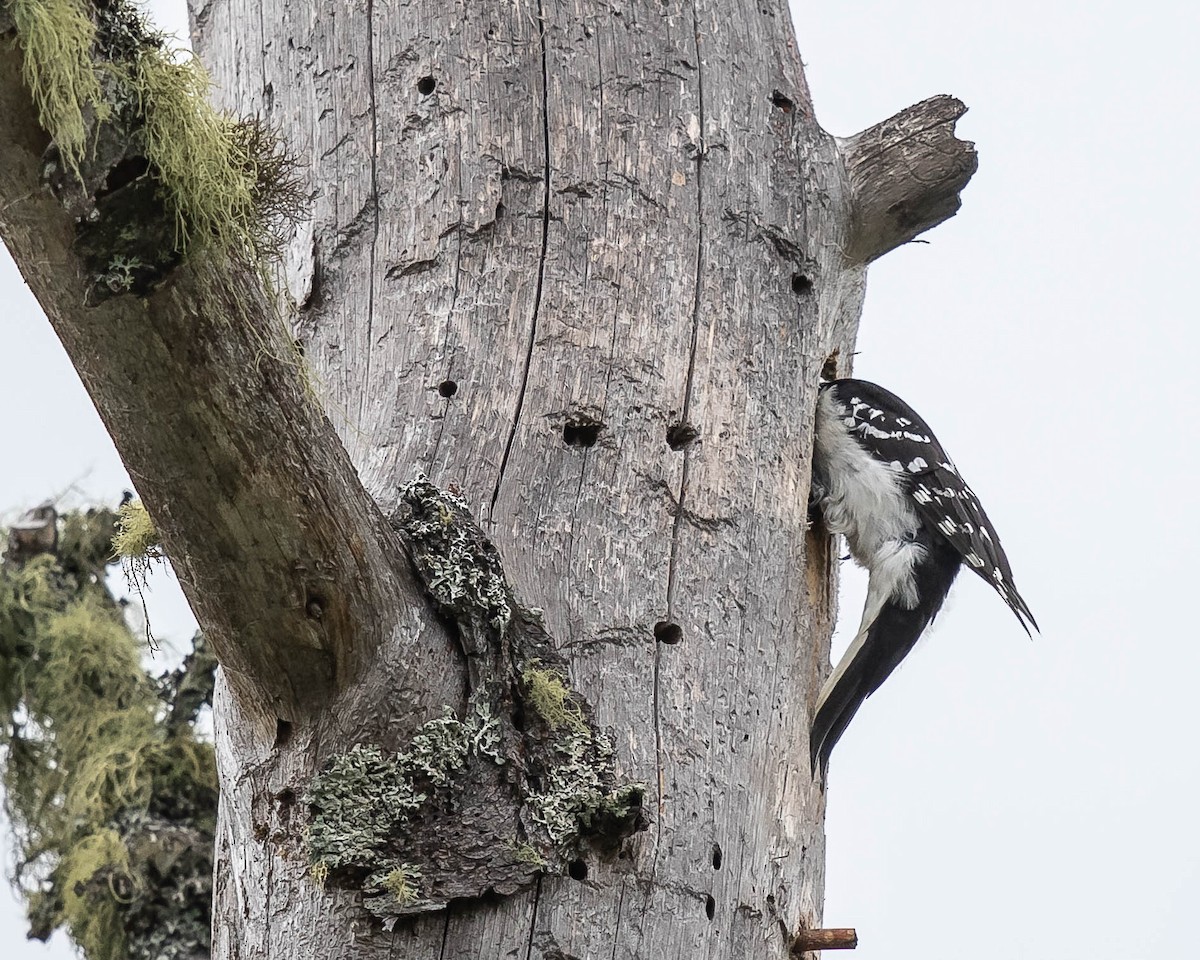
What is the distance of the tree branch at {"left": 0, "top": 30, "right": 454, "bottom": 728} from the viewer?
5.71 ft

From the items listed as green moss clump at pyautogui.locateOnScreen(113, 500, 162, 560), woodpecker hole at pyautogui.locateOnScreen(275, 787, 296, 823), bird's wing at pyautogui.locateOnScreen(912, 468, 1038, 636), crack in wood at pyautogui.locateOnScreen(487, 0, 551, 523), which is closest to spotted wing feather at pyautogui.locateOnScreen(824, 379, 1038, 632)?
bird's wing at pyautogui.locateOnScreen(912, 468, 1038, 636)

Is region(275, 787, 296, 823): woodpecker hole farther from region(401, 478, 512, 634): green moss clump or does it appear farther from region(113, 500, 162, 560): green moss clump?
region(113, 500, 162, 560): green moss clump

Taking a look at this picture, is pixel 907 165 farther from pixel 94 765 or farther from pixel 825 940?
pixel 94 765

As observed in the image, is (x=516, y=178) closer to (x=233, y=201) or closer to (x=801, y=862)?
(x=233, y=201)

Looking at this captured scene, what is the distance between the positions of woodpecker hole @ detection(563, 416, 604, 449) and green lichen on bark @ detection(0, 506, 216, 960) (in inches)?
116

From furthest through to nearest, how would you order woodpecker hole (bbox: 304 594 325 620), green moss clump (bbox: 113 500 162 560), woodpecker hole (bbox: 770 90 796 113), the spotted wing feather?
the spotted wing feather → woodpecker hole (bbox: 770 90 796 113) → green moss clump (bbox: 113 500 162 560) → woodpecker hole (bbox: 304 594 325 620)

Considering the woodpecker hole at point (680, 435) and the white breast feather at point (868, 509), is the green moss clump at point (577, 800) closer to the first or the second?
the woodpecker hole at point (680, 435)

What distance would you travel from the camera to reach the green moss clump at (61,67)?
5.17 feet

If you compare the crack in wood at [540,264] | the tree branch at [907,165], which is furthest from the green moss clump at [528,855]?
the tree branch at [907,165]

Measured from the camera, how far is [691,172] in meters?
2.92

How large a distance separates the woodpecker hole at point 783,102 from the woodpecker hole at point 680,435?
88 cm

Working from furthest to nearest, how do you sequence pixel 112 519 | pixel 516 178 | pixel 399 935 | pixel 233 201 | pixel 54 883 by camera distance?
pixel 112 519
pixel 54 883
pixel 516 178
pixel 399 935
pixel 233 201

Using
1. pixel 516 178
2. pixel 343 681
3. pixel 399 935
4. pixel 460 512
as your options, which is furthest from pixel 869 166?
pixel 399 935

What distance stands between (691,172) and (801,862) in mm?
1377
